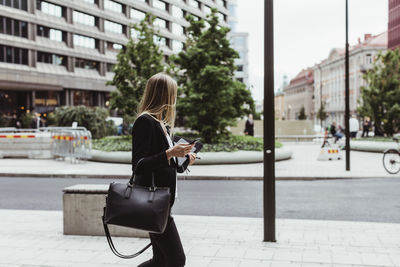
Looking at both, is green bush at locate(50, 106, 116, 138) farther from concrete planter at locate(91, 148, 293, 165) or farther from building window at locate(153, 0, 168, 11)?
building window at locate(153, 0, 168, 11)

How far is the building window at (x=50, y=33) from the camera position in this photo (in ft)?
167

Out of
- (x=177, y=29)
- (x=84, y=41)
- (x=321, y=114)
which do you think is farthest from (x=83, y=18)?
(x=321, y=114)

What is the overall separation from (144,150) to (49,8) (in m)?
52.5

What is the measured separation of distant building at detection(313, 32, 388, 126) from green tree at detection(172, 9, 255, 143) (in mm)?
60675

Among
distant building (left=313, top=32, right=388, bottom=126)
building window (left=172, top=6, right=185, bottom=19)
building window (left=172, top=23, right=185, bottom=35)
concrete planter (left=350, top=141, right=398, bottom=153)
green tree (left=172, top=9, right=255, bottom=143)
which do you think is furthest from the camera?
distant building (left=313, top=32, right=388, bottom=126)

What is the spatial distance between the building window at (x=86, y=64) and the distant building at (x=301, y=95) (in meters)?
74.6

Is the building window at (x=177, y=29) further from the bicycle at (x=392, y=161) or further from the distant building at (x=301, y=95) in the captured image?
the bicycle at (x=392, y=161)

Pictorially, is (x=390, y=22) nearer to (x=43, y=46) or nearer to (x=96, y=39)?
(x=96, y=39)

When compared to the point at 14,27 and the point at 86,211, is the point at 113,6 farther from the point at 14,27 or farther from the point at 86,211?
the point at 86,211

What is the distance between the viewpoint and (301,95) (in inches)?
5571

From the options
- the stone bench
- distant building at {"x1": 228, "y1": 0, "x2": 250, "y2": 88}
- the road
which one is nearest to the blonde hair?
the stone bench

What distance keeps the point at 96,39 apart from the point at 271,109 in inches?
2173

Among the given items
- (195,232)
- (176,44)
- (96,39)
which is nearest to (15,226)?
(195,232)

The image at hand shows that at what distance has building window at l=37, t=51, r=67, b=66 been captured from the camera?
168ft
